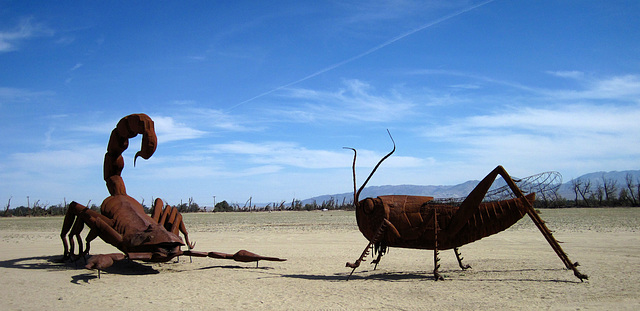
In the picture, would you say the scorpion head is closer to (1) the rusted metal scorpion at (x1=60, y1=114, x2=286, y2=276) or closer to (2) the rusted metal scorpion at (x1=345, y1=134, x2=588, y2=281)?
(1) the rusted metal scorpion at (x1=60, y1=114, x2=286, y2=276)

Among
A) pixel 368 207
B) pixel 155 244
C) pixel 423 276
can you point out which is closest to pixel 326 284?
pixel 368 207

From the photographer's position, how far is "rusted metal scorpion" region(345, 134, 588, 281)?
8500 mm

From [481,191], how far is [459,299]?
2.09 m

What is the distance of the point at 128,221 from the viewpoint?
10.2 m

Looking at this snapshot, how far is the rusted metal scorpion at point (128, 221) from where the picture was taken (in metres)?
9.22

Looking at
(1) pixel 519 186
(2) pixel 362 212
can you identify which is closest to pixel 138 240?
(2) pixel 362 212

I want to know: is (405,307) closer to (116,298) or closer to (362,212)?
(362,212)

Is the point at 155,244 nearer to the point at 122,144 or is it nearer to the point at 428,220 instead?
the point at 122,144

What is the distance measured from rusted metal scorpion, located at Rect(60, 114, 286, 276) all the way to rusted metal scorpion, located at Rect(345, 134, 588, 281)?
289 centimetres

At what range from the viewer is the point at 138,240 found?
9289 mm

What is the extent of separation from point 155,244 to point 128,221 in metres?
1.47

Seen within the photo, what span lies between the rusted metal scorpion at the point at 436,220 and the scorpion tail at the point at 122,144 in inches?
193

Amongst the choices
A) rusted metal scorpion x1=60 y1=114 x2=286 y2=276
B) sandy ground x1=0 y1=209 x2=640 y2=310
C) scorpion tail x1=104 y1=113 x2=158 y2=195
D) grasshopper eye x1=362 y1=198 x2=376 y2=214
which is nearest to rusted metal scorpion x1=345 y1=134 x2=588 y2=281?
grasshopper eye x1=362 y1=198 x2=376 y2=214

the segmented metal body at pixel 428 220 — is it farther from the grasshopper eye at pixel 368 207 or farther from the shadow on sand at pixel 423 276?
the shadow on sand at pixel 423 276
